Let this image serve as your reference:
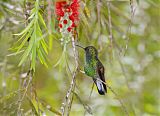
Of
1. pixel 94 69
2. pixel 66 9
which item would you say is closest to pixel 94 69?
pixel 94 69

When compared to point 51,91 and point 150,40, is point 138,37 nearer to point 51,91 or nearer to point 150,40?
point 150,40

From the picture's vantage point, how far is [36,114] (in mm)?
1010

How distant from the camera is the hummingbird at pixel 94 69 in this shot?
874 mm

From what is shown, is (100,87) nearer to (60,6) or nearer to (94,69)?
(94,69)

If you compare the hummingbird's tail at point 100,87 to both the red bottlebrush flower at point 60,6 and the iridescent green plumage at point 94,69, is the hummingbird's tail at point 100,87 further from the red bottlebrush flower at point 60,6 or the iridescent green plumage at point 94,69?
the red bottlebrush flower at point 60,6

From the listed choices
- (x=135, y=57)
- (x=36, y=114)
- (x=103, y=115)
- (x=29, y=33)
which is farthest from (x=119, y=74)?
(x=29, y=33)

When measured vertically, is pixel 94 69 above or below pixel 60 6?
below

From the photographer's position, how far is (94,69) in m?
0.87

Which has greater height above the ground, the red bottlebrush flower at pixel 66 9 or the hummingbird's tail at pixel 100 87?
the red bottlebrush flower at pixel 66 9

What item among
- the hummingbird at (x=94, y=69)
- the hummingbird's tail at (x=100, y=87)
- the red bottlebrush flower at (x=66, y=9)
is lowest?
the hummingbird's tail at (x=100, y=87)

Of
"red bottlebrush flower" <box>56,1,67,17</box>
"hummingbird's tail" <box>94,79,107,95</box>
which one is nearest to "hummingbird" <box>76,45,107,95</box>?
"hummingbird's tail" <box>94,79,107,95</box>

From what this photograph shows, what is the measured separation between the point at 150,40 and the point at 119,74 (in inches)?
12.5

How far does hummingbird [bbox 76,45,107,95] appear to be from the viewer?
87 cm

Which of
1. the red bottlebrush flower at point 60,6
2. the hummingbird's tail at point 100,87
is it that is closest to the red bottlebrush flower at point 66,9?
the red bottlebrush flower at point 60,6
